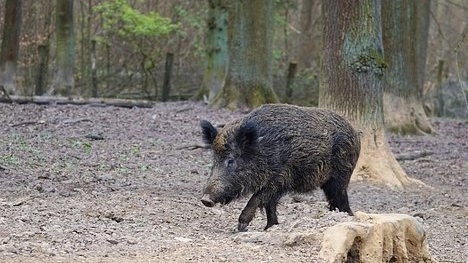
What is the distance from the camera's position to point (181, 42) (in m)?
33.1

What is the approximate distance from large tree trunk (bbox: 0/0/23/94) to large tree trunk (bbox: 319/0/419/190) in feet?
32.1

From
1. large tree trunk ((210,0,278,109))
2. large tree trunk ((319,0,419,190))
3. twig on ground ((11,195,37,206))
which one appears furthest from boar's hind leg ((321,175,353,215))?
large tree trunk ((210,0,278,109))

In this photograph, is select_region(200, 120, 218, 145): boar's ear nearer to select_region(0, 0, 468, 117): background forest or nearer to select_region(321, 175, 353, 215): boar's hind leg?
select_region(321, 175, 353, 215): boar's hind leg

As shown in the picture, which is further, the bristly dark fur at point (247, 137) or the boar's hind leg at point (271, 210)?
the boar's hind leg at point (271, 210)

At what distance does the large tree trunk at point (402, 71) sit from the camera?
18531 millimetres

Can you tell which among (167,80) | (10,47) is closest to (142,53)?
(167,80)

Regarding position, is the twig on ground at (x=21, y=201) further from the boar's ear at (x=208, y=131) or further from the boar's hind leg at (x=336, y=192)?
the boar's hind leg at (x=336, y=192)

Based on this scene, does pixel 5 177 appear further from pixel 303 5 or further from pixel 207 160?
pixel 303 5

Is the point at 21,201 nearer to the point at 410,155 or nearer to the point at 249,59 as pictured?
the point at 410,155

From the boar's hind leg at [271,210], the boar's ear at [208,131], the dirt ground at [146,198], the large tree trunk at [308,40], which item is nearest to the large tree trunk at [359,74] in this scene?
the dirt ground at [146,198]

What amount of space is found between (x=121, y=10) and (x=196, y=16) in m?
3.77

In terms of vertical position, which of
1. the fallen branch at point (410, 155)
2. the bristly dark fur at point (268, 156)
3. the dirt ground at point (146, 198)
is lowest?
the fallen branch at point (410, 155)

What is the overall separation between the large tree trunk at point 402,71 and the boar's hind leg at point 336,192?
9.30m

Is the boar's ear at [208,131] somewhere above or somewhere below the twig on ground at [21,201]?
above
